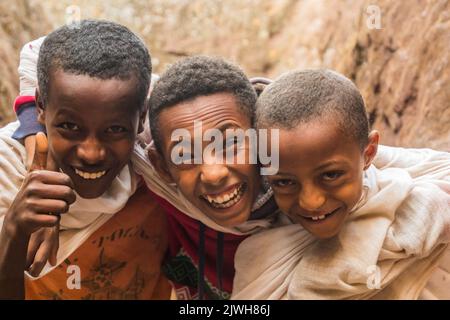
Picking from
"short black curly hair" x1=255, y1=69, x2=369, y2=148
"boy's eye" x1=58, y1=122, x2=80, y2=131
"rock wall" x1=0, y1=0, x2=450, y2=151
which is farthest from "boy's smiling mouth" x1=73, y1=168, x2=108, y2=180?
"rock wall" x1=0, y1=0, x2=450, y2=151

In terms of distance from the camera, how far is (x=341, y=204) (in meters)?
1.36

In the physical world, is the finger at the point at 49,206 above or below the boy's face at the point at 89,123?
below

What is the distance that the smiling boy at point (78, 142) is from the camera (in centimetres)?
133

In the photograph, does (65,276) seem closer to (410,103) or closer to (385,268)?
(385,268)

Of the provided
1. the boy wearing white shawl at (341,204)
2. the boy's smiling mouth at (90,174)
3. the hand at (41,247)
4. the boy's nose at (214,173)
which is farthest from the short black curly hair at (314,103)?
the hand at (41,247)

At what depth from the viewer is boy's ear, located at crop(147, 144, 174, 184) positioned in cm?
152

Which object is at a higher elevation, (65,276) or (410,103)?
(410,103)

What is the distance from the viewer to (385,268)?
4.51 ft

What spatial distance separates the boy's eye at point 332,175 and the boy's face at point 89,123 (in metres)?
0.45

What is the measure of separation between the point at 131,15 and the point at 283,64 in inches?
45.4

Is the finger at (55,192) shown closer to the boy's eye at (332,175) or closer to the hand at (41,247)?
the hand at (41,247)

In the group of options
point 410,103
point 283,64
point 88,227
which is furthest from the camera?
point 283,64

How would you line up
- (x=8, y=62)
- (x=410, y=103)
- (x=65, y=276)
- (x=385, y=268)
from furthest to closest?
(x=8, y=62) → (x=410, y=103) → (x=65, y=276) → (x=385, y=268)
